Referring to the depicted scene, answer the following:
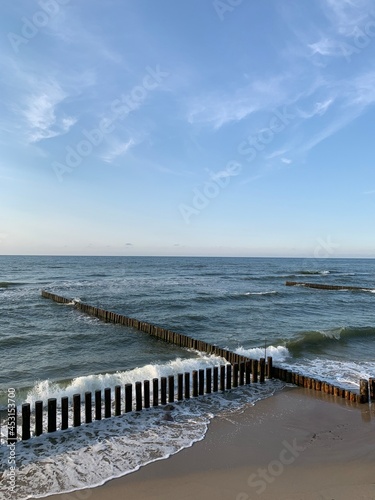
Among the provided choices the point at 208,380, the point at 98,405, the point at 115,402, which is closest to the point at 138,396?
the point at 115,402

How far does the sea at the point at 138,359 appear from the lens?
8406mm

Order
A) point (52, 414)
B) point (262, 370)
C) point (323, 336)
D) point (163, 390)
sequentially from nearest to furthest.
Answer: point (52, 414) → point (163, 390) → point (262, 370) → point (323, 336)

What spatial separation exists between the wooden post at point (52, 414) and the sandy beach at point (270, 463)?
8.80ft

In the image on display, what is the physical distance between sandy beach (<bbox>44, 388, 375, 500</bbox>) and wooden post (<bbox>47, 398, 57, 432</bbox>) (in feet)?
8.80

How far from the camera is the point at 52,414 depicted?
949 centimetres

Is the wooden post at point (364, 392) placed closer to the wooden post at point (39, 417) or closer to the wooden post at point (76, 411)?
the wooden post at point (76, 411)

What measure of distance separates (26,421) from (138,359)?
9.05 meters

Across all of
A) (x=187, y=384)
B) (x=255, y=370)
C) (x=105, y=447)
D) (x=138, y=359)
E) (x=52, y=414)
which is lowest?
(x=138, y=359)

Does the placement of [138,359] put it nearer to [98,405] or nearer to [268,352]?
[268,352]

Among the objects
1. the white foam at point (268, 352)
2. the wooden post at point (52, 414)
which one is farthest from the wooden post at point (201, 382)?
the white foam at point (268, 352)

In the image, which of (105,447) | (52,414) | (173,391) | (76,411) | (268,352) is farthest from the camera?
(268,352)

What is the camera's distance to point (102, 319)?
1079 inches

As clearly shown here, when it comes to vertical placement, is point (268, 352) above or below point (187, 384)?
below

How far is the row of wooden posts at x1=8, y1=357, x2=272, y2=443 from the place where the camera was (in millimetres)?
9367
